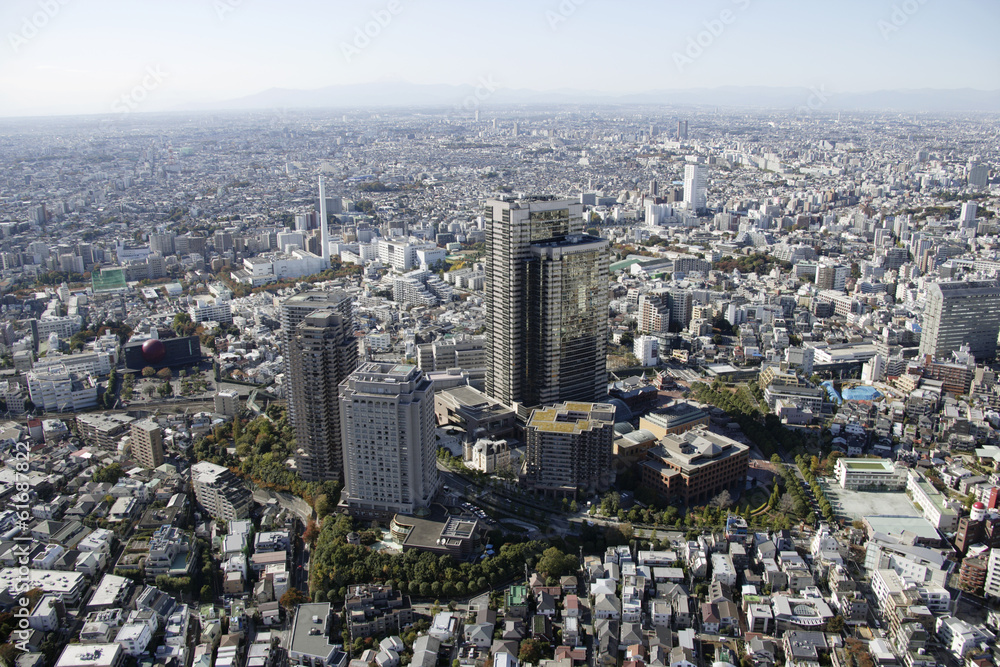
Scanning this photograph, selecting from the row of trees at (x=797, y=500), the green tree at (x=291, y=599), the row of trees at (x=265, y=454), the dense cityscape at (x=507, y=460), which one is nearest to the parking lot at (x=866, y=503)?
the dense cityscape at (x=507, y=460)

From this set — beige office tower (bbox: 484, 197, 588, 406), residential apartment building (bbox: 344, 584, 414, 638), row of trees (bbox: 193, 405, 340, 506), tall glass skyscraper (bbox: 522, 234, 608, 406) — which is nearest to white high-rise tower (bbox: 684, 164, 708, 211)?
tall glass skyscraper (bbox: 522, 234, 608, 406)

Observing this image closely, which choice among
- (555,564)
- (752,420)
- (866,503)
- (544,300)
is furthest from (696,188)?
(555,564)

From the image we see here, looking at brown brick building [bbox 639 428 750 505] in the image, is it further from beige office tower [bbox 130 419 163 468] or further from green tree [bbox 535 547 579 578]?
beige office tower [bbox 130 419 163 468]

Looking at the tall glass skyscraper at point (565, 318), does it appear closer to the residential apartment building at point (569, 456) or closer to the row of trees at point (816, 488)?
the residential apartment building at point (569, 456)

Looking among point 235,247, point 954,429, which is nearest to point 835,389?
point 954,429

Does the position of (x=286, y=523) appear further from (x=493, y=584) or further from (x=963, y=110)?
(x=963, y=110)
